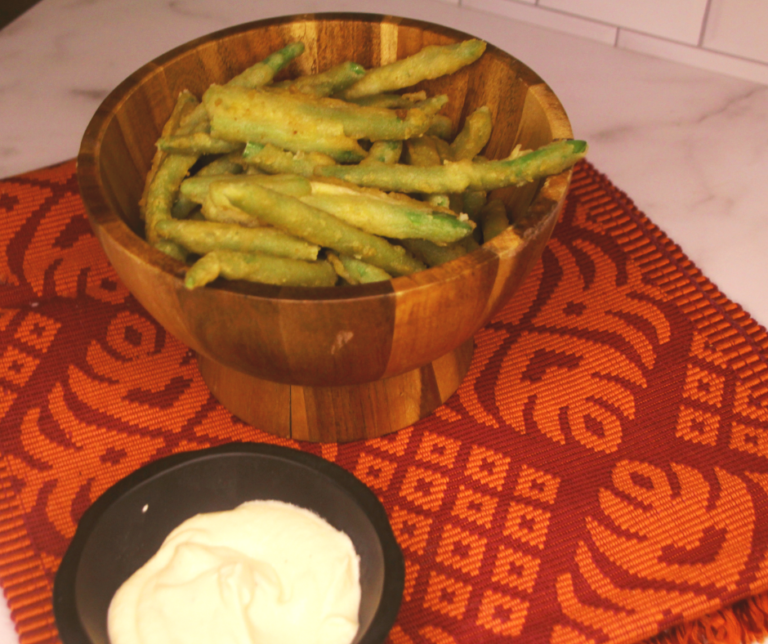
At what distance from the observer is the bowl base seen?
0.75m

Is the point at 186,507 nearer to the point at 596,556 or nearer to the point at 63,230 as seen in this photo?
the point at 596,556

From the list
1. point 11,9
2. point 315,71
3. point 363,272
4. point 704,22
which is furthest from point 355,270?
point 11,9

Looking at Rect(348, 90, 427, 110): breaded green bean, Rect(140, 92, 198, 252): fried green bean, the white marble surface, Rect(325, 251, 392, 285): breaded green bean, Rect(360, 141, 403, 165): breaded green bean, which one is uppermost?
Rect(348, 90, 427, 110): breaded green bean

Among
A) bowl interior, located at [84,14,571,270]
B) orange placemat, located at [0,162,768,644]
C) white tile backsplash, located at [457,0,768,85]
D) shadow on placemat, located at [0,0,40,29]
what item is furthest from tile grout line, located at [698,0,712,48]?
shadow on placemat, located at [0,0,40,29]

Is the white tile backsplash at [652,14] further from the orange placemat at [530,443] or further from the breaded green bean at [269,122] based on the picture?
the breaded green bean at [269,122]

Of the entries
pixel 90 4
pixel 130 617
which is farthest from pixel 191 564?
pixel 90 4

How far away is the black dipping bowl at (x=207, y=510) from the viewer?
0.56m

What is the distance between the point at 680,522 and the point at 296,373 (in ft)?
1.18

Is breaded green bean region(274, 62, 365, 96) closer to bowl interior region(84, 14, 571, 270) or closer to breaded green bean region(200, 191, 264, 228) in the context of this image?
bowl interior region(84, 14, 571, 270)

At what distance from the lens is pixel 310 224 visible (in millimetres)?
631

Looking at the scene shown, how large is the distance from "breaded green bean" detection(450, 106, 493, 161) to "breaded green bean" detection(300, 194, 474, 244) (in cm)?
15

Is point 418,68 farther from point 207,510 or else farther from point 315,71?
point 207,510

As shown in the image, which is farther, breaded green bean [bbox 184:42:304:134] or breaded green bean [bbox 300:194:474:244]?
breaded green bean [bbox 184:42:304:134]

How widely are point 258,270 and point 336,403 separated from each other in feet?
0.61
